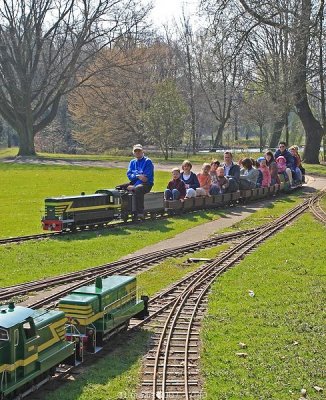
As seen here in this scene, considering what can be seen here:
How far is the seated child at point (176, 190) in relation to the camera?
2558 centimetres

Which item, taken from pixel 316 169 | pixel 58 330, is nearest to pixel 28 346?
pixel 58 330

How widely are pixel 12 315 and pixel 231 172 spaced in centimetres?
2108

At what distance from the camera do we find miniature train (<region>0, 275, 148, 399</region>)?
8.37 metres

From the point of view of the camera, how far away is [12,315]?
342 inches

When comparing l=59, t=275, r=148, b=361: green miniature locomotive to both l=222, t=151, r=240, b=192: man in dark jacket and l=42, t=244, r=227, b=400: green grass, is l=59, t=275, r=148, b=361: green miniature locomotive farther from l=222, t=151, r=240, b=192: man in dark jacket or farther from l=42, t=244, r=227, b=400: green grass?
l=222, t=151, r=240, b=192: man in dark jacket

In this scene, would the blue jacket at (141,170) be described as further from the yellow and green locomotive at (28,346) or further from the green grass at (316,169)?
the green grass at (316,169)

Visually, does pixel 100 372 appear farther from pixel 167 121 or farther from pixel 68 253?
pixel 167 121

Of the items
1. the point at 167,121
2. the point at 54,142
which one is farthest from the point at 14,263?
the point at 54,142

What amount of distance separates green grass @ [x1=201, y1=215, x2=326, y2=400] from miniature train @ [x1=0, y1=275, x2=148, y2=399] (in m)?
1.64

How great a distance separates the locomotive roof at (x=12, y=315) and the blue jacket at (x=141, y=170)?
47.0ft

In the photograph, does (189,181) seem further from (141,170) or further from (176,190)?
(141,170)

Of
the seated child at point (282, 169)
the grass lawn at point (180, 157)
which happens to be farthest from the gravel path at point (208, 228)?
the grass lawn at point (180, 157)

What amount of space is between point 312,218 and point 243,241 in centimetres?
535

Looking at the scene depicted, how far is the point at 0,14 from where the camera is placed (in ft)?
192
